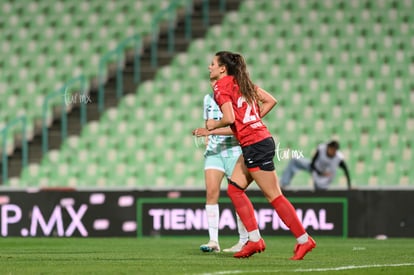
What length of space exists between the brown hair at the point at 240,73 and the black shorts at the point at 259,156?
41 cm

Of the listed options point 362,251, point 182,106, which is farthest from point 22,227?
point 362,251

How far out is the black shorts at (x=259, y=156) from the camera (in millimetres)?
9000

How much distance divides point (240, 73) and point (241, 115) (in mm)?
407

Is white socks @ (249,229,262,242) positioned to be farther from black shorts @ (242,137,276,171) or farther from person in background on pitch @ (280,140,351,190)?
person in background on pitch @ (280,140,351,190)

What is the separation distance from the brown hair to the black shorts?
1.33 feet

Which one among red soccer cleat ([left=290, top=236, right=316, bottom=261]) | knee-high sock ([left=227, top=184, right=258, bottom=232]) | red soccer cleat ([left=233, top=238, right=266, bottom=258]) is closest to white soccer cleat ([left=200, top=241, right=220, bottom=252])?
red soccer cleat ([left=233, top=238, right=266, bottom=258])

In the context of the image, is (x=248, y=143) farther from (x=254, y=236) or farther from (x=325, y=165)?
(x=325, y=165)

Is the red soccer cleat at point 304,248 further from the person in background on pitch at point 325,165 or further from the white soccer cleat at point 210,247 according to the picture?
the person in background on pitch at point 325,165

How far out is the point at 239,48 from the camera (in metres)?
18.8

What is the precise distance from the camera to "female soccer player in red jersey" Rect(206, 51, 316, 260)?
900cm

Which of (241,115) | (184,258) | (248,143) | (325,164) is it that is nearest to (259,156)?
(248,143)

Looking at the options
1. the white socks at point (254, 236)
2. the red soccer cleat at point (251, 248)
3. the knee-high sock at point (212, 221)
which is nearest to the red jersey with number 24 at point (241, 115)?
the white socks at point (254, 236)

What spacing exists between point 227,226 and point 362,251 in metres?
3.83

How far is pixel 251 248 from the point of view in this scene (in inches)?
366
